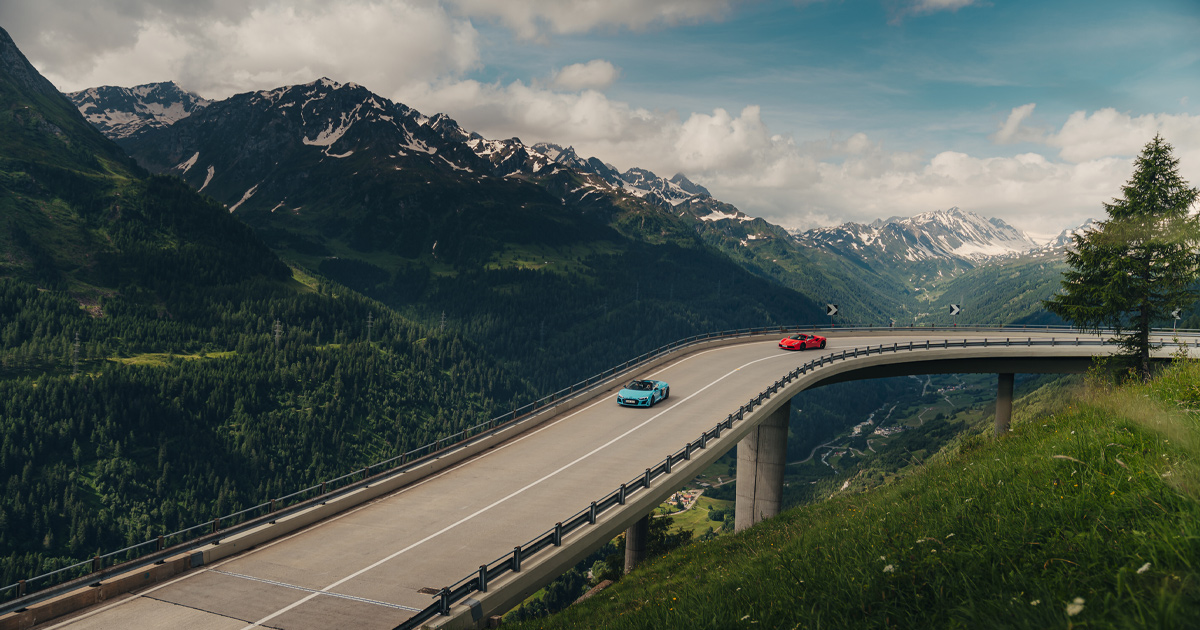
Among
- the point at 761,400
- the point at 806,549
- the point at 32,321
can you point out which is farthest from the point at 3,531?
the point at 806,549

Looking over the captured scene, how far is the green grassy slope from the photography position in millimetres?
5902

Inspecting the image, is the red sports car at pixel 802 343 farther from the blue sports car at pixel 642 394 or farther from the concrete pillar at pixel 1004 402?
the blue sports car at pixel 642 394

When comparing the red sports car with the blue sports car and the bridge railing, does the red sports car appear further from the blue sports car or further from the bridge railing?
the blue sports car

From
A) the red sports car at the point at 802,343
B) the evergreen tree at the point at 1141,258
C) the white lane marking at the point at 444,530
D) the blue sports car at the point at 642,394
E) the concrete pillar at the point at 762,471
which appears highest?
the evergreen tree at the point at 1141,258

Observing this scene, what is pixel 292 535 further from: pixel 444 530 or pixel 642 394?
pixel 642 394

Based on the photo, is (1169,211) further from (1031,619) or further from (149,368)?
(149,368)

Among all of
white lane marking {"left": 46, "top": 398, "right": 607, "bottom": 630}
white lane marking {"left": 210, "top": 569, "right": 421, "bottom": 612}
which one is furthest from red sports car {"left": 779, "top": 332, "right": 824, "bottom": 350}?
white lane marking {"left": 210, "top": 569, "right": 421, "bottom": 612}

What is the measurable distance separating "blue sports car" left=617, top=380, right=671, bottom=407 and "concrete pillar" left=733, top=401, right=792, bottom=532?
740cm

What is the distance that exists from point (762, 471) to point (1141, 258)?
90.9ft

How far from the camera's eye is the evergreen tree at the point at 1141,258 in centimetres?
3791

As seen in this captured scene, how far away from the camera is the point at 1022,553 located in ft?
24.9

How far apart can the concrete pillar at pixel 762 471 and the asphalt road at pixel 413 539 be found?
22.1ft

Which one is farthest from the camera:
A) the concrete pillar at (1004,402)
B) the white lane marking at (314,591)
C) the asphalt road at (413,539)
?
the concrete pillar at (1004,402)

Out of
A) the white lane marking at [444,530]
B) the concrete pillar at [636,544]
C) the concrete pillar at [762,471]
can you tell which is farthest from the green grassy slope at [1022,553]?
the concrete pillar at [762,471]
